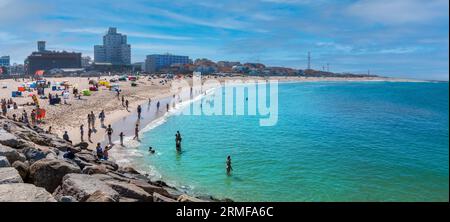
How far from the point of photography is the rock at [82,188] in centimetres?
784

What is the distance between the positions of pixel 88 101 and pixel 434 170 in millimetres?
36415

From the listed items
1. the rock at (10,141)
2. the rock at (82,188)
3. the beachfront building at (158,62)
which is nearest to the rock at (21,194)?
the rock at (82,188)

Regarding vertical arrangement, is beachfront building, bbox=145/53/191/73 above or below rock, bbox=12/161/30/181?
above

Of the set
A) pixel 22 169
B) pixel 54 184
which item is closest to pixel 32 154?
pixel 22 169

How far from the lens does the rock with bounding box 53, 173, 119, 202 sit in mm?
7840

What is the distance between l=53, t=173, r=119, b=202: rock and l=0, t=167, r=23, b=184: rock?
95 centimetres

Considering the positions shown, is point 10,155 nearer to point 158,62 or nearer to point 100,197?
point 100,197

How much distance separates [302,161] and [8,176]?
1730cm

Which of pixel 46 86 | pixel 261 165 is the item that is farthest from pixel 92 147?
pixel 46 86

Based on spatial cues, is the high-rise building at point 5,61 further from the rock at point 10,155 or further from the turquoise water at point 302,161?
the rock at point 10,155

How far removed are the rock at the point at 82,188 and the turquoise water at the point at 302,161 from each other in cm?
737

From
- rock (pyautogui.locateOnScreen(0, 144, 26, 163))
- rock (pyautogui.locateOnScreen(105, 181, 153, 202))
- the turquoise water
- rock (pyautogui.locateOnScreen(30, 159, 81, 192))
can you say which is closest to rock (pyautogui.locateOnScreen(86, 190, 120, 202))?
rock (pyautogui.locateOnScreen(105, 181, 153, 202))

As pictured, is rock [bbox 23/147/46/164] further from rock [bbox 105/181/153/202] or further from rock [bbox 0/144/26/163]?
rock [bbox 105/181/153/202]
